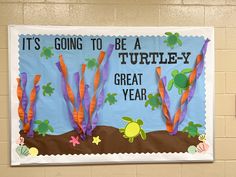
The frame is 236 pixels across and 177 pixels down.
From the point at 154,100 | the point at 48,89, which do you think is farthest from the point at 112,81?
the point at 48,89

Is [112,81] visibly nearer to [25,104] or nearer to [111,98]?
[111,98]

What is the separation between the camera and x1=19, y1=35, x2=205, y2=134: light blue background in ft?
6.52

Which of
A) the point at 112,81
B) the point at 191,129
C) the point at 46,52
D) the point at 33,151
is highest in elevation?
the point at 46,52

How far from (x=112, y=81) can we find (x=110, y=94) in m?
0.08

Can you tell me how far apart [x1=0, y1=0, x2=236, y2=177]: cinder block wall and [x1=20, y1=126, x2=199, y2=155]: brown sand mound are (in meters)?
0.10

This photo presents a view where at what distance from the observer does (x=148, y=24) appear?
2.05 metres

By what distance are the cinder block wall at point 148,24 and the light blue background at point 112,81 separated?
0.11 meters

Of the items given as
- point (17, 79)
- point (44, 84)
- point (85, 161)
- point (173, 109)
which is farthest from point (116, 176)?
point (17, 79)

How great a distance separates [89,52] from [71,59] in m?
0.11

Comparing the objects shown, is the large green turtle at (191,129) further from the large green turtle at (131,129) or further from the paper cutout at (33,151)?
the paper cutout at (33,151)

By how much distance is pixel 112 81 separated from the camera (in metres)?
2.02

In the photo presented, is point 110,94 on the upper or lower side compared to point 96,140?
upper

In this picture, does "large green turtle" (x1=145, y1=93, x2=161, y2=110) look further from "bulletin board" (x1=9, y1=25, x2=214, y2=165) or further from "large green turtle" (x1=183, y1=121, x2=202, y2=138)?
"large green turtle" (x1=183, y1=121, x2=202, y2=138)

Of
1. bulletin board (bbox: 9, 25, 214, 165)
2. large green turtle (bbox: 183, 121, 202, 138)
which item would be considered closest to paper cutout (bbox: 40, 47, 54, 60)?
bulletin board (bbox: 9, 25, 214, 165)
